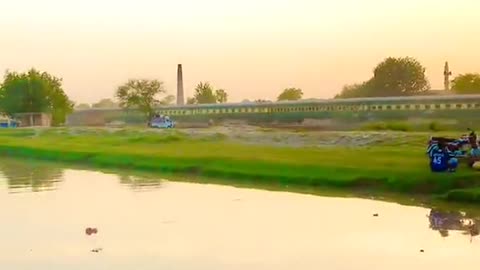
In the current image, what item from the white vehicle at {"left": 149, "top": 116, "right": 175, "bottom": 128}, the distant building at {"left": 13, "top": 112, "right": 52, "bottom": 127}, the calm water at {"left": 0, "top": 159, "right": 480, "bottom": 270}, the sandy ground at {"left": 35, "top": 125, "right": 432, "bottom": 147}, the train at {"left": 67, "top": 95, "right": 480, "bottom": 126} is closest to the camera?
the calm water at {"left": 0, "top": 159, "right": 480, "bottom": 270}

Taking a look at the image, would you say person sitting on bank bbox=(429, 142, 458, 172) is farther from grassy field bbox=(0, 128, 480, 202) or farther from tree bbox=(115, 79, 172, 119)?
tree bbox=(115, 79, 172, 119)

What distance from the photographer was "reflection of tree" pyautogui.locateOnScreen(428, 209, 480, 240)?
53.0ft

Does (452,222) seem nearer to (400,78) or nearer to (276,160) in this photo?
(276,160)

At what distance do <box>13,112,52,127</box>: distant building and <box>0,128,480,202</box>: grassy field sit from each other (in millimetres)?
33743

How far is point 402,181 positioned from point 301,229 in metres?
6.78

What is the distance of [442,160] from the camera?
2266 centimetres

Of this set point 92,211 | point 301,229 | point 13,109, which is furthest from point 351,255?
point 13,109

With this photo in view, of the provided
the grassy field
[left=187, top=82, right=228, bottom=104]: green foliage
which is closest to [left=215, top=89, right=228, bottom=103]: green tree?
[left=187, top=82, right=228, bottom=104]: green foliage

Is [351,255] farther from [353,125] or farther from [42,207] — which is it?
[353,125]

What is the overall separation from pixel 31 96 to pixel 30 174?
174 ft

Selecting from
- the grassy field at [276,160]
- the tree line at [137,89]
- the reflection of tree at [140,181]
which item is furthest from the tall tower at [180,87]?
the reflection of tree at [140,181]

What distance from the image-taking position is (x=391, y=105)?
61750mm

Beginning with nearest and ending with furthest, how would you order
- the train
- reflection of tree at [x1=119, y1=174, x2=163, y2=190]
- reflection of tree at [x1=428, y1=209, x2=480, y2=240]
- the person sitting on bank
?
reflection of tree at [x1=428, y1=209, x2=480, y2=240] → the person sitting on bank → reflection of tree at [x1=119, y1=174, x2=163, y2=190] → the train

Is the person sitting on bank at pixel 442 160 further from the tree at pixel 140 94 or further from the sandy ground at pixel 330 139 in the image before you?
the tree at pixel 140 94
